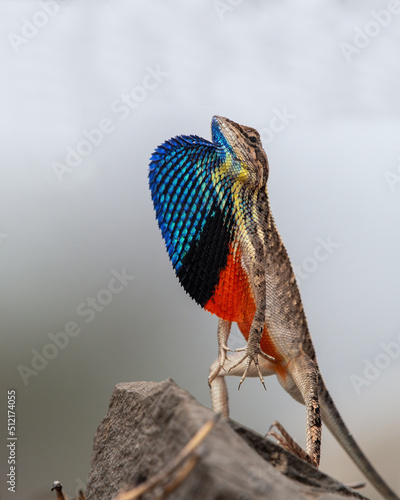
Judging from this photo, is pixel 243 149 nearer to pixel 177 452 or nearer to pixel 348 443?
pixel 177 452

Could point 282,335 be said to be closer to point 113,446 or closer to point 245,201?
point 245,201

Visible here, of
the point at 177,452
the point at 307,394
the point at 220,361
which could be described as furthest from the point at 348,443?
the point at 177,452

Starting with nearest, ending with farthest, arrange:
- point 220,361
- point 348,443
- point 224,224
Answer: point 224,224 < point 220,361 < point 348,443

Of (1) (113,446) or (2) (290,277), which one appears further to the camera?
(2) (290,277)

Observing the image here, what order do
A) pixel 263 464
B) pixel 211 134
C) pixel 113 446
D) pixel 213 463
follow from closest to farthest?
pixel 213 463 < pixel 263 464 < pixel 113 446 < pixel 211 134

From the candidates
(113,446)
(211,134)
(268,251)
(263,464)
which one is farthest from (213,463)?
(211,134)

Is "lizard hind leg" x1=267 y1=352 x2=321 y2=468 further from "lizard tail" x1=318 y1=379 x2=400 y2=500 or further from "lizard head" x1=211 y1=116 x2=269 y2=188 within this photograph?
"lizard head" x1=211 y1=116 x2=269 y2=188

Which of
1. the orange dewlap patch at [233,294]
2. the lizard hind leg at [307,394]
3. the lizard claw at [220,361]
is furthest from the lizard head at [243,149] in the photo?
the lizard hind leg at [307,394]
